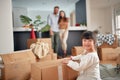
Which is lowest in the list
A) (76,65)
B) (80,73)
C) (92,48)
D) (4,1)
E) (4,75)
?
(4,75)

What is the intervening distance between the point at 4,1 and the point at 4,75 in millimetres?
2506

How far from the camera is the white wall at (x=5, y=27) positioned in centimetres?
378

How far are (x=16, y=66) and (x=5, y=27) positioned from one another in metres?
2.18

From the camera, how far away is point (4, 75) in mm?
1887

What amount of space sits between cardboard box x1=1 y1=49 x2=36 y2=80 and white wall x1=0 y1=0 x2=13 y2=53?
1962mm

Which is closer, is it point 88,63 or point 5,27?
point 88,63

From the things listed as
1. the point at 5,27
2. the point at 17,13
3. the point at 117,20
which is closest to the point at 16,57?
the point at 5,27

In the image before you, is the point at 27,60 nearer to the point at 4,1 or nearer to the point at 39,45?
the point at 39,45

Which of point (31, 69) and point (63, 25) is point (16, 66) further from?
point (63, 25)

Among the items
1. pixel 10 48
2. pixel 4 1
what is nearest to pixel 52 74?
pixel 10 48

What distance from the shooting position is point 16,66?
1.94m

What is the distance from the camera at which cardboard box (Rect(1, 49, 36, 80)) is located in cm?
188

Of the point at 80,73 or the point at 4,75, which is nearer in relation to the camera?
the point at 80,73

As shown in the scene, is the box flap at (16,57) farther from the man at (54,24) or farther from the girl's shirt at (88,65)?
the man at (54,24)
